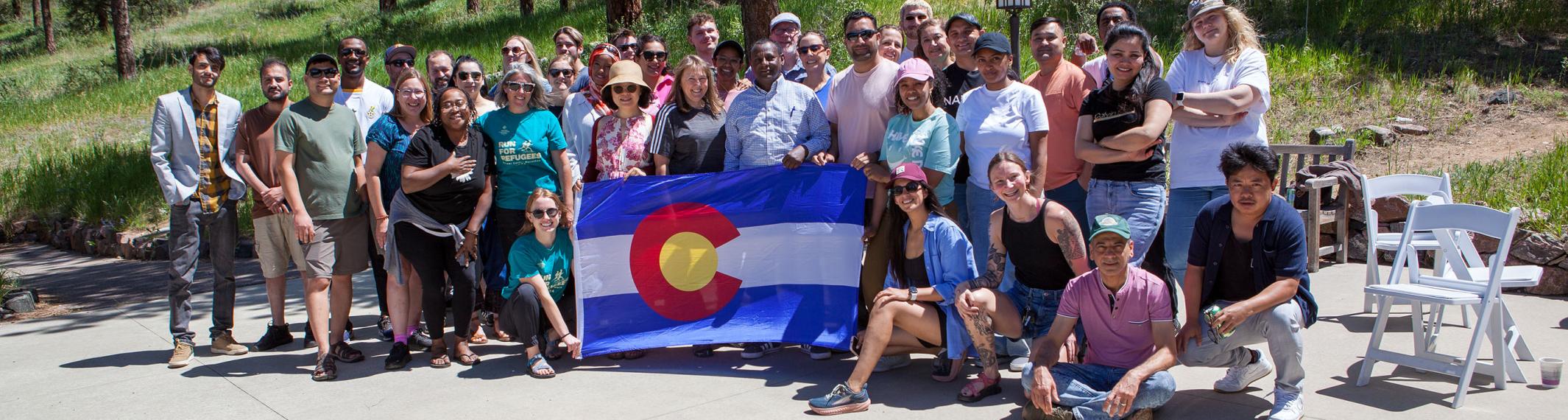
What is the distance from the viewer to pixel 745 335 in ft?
18.5

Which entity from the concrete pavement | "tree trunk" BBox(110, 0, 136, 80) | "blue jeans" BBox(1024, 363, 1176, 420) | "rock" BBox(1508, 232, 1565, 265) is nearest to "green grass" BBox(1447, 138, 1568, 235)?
"rock" BBox(1508, 232, 1565, 265)

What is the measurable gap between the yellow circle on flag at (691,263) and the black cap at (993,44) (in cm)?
172

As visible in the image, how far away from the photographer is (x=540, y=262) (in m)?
5.68

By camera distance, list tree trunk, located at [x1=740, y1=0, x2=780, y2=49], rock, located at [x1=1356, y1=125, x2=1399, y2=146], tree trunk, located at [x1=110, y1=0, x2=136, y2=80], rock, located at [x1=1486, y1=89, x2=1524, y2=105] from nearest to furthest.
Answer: rock, located at [x1=1356, y1=125, x2=1399, y2=146] → rock, located at [x1=1486, y1=89, x2=1524, y2=105] → tree trunk, located at [x1=740, y1=0, x2=780, y2=49] → tree trunk, located at [x1=110, y1=0, x2=136, y2=80]

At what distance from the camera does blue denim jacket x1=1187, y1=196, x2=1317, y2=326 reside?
4.25m

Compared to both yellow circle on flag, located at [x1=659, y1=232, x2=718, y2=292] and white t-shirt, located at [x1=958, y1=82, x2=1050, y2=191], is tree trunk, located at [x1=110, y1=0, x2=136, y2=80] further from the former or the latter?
white t-shirt, located at [x1=958, y1=82, x2=1050, y2=191]

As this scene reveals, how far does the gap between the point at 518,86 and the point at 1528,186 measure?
669 centimetres

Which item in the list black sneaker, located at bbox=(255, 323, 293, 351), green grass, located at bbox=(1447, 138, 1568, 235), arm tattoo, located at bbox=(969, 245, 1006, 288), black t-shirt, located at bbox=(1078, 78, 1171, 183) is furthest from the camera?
green grass, located at bbox=(1447, 138, 1568, 235)

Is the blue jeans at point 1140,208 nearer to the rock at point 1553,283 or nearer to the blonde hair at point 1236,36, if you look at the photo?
the blonde hair at point 1236,36

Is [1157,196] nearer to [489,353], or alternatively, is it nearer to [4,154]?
[489,353]

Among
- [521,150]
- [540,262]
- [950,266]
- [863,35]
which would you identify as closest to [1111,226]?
[950,266]

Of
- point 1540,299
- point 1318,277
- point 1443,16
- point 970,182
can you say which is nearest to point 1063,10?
point 1443,16

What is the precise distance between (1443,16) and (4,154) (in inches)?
723

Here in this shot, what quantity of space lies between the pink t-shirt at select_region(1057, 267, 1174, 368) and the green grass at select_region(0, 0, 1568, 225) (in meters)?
5.70
